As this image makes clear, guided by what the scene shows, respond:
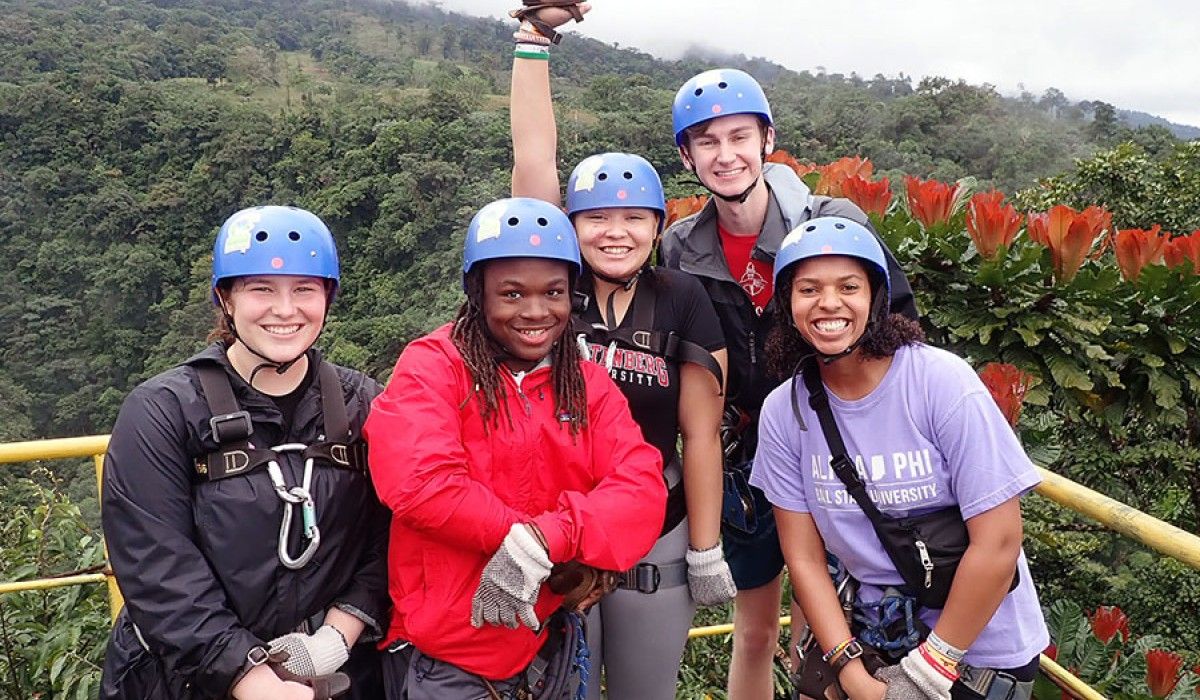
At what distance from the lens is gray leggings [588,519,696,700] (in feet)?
8.57

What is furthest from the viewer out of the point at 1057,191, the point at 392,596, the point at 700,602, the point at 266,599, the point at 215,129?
the point at 215,129

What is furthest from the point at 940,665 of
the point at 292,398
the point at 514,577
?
the point at 292,398

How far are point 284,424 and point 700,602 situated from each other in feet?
4.58

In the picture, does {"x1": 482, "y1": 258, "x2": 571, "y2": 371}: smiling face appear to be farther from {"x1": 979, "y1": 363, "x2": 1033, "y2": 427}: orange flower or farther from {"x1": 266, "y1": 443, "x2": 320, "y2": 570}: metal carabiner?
{"x1": 979, "y1": 363, "x2": 1033, "y2": 427}: orange flower

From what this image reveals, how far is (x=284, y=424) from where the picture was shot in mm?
2252

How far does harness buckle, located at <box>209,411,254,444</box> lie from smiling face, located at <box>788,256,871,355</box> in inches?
59.3

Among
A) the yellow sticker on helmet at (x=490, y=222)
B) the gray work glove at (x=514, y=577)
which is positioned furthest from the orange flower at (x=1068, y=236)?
the gray work glove at (x=514, y=577)

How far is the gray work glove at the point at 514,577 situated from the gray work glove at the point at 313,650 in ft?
1.46

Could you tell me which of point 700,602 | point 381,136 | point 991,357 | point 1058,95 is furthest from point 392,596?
point 1058,95

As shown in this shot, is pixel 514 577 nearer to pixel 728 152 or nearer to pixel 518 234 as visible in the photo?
pixel 518 234

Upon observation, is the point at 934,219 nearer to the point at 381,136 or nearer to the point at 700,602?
the point at 700,602

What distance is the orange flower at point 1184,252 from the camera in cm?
332

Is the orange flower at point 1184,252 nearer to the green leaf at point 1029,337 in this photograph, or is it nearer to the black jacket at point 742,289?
the green leaf at point 1029,337

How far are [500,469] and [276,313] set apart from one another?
0.76m
